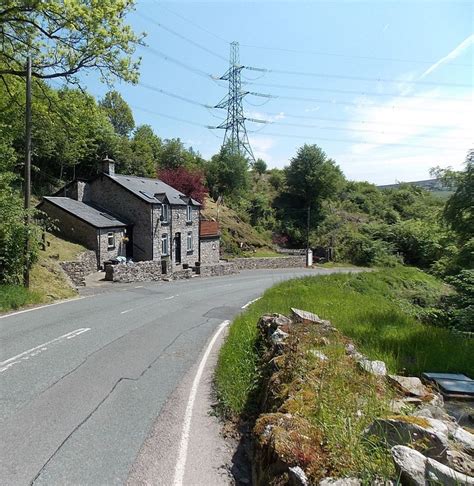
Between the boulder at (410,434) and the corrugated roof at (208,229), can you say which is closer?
the boulder at (410,434)

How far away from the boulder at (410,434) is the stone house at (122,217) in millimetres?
28217

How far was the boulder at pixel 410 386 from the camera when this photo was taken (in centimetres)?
525

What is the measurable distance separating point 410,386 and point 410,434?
6.52 feet

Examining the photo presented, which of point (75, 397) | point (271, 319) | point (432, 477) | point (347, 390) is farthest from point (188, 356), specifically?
point (432, 477)

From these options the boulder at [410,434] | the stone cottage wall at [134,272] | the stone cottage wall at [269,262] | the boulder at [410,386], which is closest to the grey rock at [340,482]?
the boulder at [410,434]

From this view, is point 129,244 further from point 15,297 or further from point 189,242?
point 15,297

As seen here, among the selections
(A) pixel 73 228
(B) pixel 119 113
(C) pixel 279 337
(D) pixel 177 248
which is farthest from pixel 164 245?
(B) pixel 119 113

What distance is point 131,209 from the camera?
116 ft

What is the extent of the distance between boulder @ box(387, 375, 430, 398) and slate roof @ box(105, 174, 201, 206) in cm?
3115

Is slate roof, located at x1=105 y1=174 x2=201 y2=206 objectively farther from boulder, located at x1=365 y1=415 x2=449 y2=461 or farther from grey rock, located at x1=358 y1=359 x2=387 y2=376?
boulder, located at x1=365 y1=415 x2=449 y2=461

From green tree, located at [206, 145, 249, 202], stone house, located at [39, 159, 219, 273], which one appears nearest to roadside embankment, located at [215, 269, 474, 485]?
stone house, located at [39, 159, 219, 273]

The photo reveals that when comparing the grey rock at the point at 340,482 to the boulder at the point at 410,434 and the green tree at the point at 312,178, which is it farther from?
the green tree at the point at 312,178

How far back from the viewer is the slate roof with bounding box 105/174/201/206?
35703 millimetres

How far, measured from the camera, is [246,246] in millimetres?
51500
